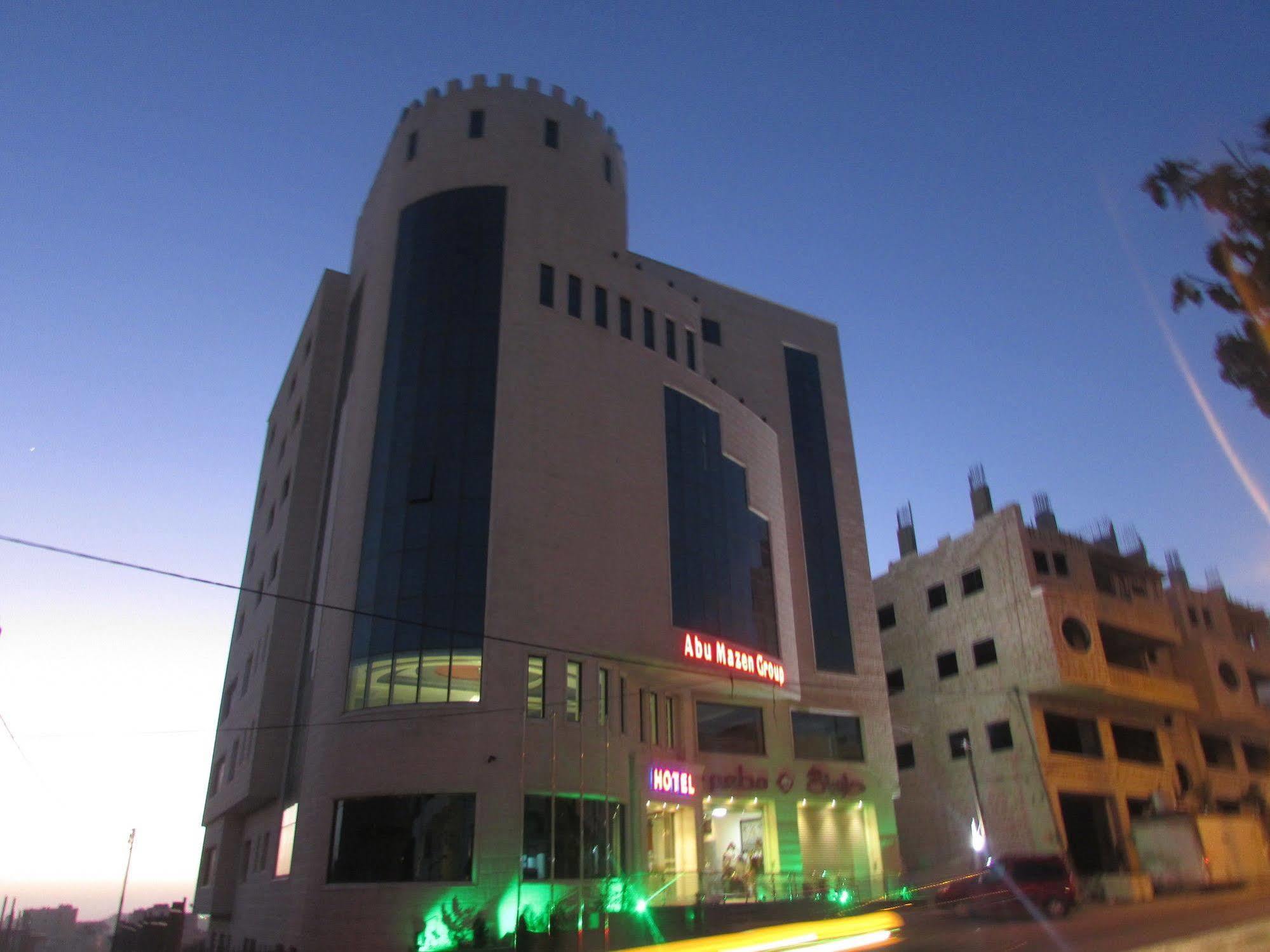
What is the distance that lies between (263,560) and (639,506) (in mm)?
25407

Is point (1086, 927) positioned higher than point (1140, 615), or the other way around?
point (1140, 615)

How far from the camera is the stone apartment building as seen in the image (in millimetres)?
49781

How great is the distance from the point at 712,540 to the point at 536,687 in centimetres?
1251

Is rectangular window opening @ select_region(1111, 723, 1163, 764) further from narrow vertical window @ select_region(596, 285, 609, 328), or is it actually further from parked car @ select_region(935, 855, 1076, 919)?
narrow vertical window @ select_region(596, 285, 609, 328)

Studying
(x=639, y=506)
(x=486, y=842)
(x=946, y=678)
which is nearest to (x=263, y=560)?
(x=639, y=506)

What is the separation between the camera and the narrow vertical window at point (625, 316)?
4465 centimetres

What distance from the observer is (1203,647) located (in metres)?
59.5

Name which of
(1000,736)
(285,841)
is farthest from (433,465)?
(1000,736)

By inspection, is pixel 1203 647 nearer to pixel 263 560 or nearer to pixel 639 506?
pixel 639 506

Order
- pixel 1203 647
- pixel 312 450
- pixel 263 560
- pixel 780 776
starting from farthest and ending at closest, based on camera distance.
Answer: pixel 1203 647 → pixel 263 560 → pixel 312 450 → pixel 780 776

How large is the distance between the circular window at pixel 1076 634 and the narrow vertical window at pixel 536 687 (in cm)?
3247

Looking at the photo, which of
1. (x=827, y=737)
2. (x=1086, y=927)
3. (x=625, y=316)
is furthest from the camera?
(x=827, y=737)

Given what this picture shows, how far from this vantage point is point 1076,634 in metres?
51.1

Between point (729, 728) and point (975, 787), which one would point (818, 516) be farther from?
point (975, 787)
